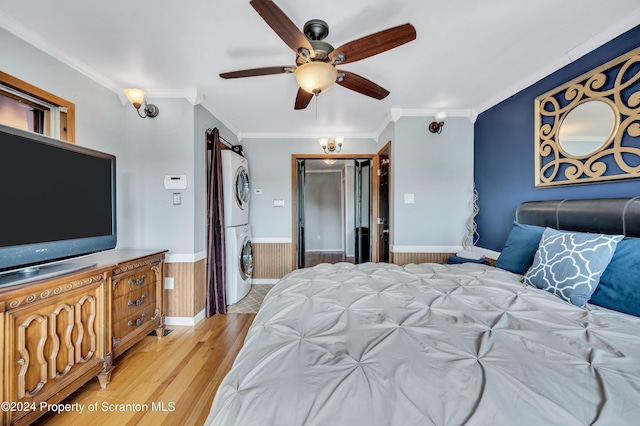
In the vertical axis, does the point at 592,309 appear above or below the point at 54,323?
above

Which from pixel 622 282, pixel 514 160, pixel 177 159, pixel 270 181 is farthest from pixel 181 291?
pixel 514 160

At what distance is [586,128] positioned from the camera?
180cm

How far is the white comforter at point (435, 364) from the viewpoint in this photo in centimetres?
61

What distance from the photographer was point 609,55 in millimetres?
1674

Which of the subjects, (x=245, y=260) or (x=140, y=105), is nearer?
(x=140, y=105)

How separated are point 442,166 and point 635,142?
1.53 metres

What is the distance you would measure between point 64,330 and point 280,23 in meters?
2.14

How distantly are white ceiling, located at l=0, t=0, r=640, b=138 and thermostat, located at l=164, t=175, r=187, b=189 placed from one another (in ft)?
2.73

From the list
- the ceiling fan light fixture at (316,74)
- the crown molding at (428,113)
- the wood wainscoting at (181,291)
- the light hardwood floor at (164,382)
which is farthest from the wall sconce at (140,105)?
the crown molding at (428,113)

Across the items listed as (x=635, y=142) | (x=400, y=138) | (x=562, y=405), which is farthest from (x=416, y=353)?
(x=400, y=138)

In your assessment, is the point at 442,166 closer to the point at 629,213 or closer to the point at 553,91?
the point at 553,91

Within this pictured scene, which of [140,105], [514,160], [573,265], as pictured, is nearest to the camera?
[573,265]

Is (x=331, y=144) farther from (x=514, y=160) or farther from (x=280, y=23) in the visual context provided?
(x=280, y=23)

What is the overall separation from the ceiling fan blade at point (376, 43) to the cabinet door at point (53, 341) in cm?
217
